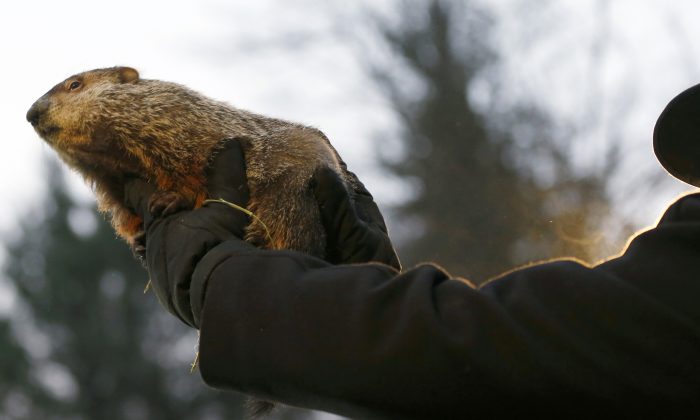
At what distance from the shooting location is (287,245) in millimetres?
2537

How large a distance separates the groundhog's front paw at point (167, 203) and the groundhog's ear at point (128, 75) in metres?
1.02

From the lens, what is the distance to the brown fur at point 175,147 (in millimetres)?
2584

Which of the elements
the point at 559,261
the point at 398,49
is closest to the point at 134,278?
the point at 398,49

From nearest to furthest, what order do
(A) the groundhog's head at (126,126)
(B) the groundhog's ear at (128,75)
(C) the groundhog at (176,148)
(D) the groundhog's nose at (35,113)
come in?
(C) the groundhog at (176,148), (A) the groundhog's head at (126,126), (D) the groundhog's nose at (35,113), (B) the groundhog's ear at (128,75)

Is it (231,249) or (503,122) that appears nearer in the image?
(231,249)

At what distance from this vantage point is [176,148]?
285 centimetres

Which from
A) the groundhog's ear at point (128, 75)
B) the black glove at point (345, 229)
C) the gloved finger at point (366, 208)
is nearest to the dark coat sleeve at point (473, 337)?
the black glove at point (345, 229)

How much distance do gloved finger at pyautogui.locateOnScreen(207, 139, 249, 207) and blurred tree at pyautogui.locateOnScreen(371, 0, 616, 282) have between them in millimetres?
8532

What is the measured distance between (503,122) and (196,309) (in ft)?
53.2

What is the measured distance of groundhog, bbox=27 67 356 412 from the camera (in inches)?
101

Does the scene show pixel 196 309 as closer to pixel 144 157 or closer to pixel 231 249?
pixel 231 249

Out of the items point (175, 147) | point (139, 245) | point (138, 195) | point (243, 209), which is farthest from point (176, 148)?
point (243, 209)

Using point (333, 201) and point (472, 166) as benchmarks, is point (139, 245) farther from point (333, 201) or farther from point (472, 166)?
point (472, 166)

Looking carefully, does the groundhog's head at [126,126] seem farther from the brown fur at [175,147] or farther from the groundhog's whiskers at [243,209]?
the groundhog's whiskers at [243,209]
